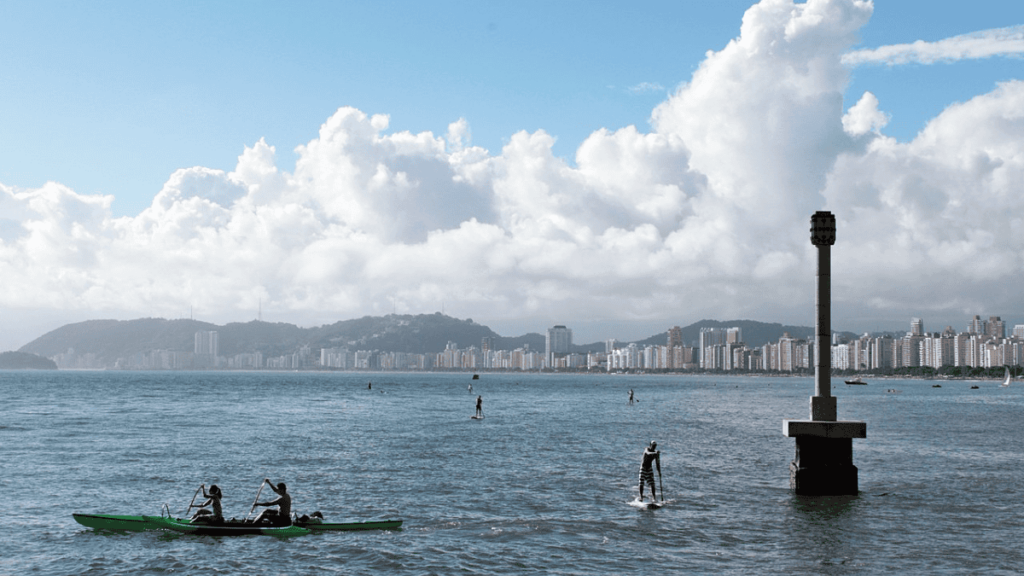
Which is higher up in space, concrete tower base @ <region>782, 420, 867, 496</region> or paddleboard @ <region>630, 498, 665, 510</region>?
→ concrete tower base @ <region>782, 420, 867, 496</region>

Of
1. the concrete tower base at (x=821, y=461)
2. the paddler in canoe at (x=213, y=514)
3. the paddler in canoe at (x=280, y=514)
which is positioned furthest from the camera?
the concrete tower base at (x=821, y=461)

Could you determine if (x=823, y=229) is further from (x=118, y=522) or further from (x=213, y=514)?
(x=118, y=522)

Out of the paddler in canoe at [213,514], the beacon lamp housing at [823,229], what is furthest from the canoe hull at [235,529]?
the beacon lamp housing at [823,229]

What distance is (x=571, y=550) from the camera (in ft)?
79.6

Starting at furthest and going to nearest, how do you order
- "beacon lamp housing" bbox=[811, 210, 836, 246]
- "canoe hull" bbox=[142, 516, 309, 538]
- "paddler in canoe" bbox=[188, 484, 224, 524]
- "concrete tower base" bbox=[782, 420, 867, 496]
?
"beacon lamp housing" bbox=[811, 210, 836, 246], "concrete tower base" bbox=[782, 420, 867, 496], "paddler in canoe" bbox=[188, 484, 224, 524], "canoe hull" bbox=[142, 516, 309, 538]

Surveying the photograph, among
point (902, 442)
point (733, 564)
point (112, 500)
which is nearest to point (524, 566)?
point (733, 564)

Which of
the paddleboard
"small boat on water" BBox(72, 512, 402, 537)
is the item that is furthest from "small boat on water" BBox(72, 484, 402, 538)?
the paddleboard

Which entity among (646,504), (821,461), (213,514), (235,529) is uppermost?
(821,461)

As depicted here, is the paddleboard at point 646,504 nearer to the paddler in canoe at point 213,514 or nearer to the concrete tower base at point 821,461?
the concrete tower base at point 821,461

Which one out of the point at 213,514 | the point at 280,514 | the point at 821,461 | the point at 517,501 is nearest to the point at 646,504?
the point at 517,501

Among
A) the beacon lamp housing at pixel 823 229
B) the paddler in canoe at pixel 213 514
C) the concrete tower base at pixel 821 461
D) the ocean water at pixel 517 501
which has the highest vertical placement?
the beacon lamp housing at pixel 823 229

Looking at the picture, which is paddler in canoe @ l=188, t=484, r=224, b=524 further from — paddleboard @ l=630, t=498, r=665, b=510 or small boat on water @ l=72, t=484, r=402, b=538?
paddleboard @ l=630, t=498, r=665, b=510

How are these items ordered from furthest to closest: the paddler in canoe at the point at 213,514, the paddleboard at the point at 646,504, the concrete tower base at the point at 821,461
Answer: the concrete tower base at the point at 821,461
the paddleboard at the point at 646,504
the paddler in canoe at the point at 213,514

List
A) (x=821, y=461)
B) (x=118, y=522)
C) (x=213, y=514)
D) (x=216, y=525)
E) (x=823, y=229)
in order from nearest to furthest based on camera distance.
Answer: (x=216, y=525) → (x=213, y=514) → (x=118, y=522) → (x=821, y=461) → (x=823, y=229)
